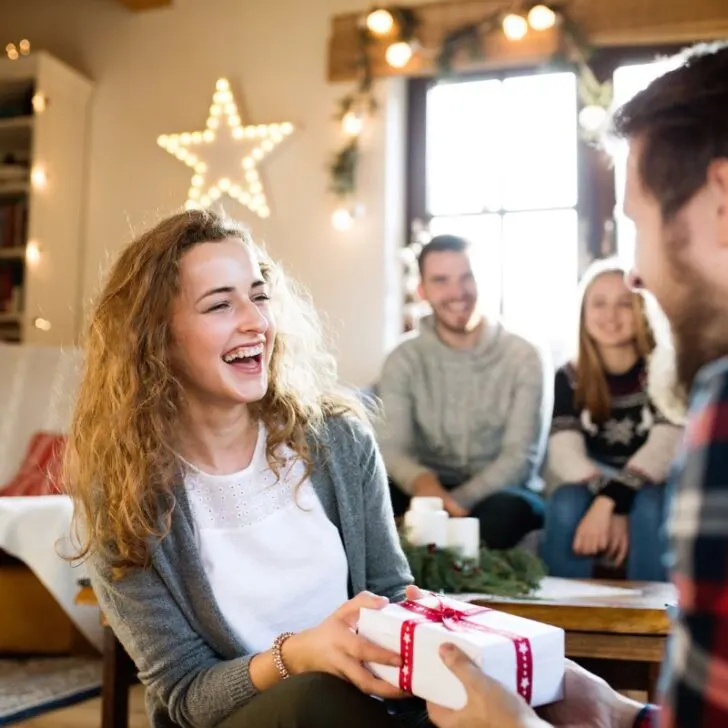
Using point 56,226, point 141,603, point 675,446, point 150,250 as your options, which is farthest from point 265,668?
point 56,226

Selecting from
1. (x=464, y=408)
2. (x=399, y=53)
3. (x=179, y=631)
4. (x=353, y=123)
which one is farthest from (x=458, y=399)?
(x=179, y=631)

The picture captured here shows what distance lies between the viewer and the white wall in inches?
153

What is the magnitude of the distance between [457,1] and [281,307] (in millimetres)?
2638

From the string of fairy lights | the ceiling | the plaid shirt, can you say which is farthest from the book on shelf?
the plaid shirt

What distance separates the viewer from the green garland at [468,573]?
1941 millimetres

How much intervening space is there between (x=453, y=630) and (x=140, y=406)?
58cm

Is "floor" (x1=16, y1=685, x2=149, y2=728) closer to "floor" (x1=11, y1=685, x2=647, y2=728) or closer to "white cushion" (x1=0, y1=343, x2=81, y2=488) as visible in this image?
"floor" (x1=11, y1=685, x2=647, y2=728)

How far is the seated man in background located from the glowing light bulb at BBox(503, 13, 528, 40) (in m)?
1.07

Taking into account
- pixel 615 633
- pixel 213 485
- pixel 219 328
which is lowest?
pixel 615 633

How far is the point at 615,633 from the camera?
1675mm

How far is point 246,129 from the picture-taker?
13.2 feet

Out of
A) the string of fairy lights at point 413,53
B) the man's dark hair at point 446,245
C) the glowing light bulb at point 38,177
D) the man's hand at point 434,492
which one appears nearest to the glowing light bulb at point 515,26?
the string of fairy lights at point 413,53

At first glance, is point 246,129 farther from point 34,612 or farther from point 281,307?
point 281,307

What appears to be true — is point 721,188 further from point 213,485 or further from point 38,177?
point 38,177
